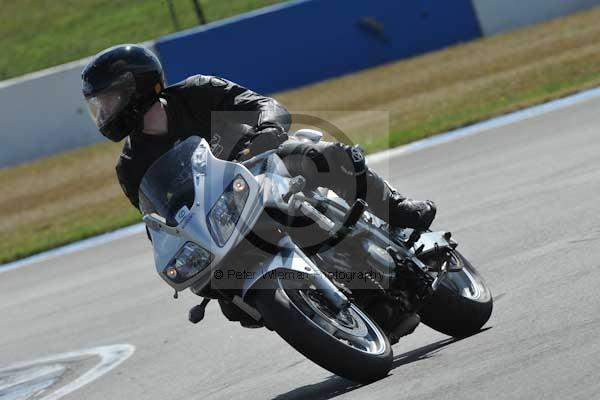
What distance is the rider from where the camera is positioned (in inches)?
225

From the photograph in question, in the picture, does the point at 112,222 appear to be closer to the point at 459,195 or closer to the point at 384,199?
the point at 459,195

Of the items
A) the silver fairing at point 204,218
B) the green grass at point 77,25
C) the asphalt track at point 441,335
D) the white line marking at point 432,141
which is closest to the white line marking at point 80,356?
the asphalt track at point 441,335

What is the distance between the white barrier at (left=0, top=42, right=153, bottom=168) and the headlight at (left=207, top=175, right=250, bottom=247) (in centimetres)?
1640

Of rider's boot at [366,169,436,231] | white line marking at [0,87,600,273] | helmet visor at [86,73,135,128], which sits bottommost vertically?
white line marking at [0,87,600,273]

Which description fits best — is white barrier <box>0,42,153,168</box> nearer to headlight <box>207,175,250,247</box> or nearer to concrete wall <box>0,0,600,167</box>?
concrete wall <box>0,0,600,167</box>

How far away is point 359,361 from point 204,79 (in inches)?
70.9

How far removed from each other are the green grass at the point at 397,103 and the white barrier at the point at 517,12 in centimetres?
27

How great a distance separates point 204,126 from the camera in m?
6.18

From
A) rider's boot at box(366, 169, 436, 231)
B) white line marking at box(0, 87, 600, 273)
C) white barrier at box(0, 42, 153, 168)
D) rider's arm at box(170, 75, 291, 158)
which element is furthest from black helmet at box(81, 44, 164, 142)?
white barrier at box(0, 42, 153, 168)

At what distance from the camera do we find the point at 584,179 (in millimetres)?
9812

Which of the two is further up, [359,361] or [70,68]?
[359,361]

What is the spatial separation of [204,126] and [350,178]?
817mm

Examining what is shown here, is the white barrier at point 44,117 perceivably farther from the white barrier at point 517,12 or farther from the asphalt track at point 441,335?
the asphalt track at point 441,335

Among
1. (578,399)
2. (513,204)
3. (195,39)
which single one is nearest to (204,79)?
(578,399)
